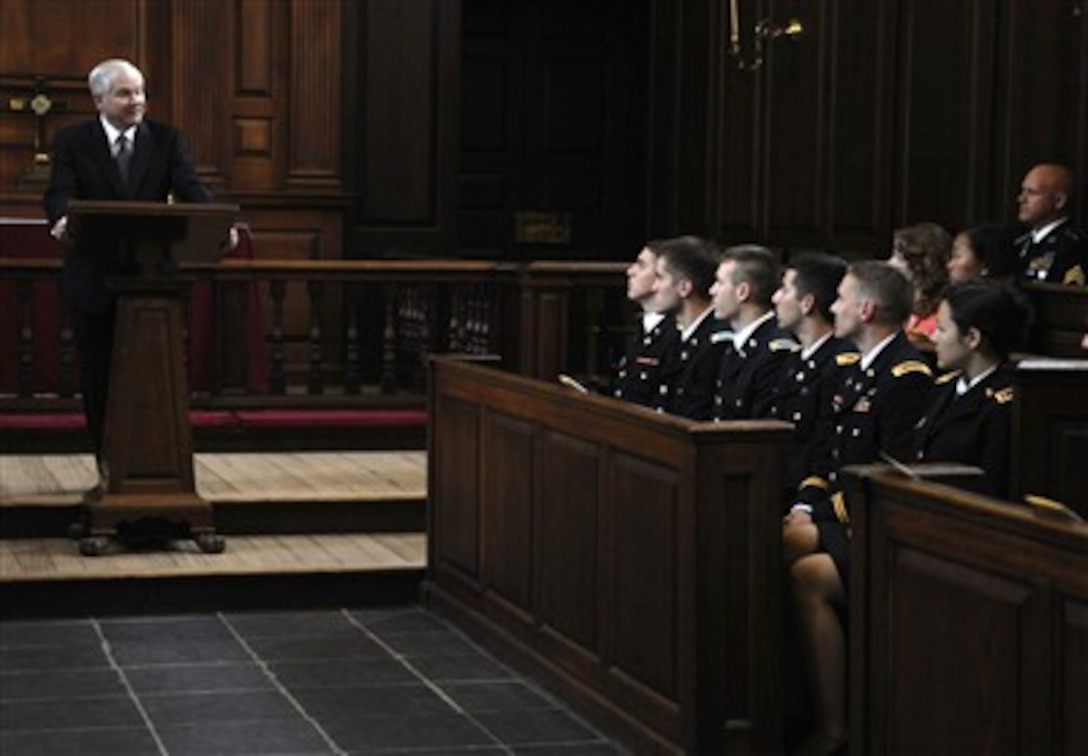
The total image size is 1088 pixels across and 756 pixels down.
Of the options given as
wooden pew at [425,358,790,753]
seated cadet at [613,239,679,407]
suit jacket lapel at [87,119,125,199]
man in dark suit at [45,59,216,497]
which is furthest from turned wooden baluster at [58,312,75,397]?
seated cadet at [613,239,679,407]

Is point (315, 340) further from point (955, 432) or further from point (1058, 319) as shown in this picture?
point (955, 432)

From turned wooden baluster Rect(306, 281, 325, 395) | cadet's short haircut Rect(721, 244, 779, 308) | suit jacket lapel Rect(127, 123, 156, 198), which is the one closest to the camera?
cadet's short haircut Rect(721, 244, 779, 308)

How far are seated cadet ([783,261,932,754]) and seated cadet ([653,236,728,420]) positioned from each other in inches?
35.1

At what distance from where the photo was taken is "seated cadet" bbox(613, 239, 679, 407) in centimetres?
710

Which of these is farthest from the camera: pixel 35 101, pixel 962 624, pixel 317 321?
Result: pixel 35 101

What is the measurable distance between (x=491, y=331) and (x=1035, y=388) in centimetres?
558

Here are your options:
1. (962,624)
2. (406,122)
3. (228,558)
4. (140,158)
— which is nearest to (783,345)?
(962,624)

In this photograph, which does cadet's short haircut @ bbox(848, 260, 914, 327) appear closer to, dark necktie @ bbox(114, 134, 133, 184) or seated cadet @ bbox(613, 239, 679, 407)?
seated cadet @ bbox(613, 239, 679, 407)

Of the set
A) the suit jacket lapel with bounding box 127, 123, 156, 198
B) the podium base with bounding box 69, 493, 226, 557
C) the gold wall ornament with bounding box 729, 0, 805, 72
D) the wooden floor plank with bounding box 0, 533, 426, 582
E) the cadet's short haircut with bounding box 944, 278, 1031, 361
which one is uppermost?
the gold wall ornament with bounding box 729, 0, 805, 72

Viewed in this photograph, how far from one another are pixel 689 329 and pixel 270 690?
5.56 feet

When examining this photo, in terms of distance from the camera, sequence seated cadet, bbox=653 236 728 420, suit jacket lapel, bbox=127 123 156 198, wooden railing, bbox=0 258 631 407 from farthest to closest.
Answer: wooden railing, bbox=0 258 631 407, suit jacket lapel, bbox=127 123 156 198, seated cadet, bbox=653 236 728 420

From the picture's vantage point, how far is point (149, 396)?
792 cm

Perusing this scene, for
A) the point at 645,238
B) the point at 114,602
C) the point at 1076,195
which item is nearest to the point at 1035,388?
the point at 114,602

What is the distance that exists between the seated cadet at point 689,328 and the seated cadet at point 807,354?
2.00 feet
